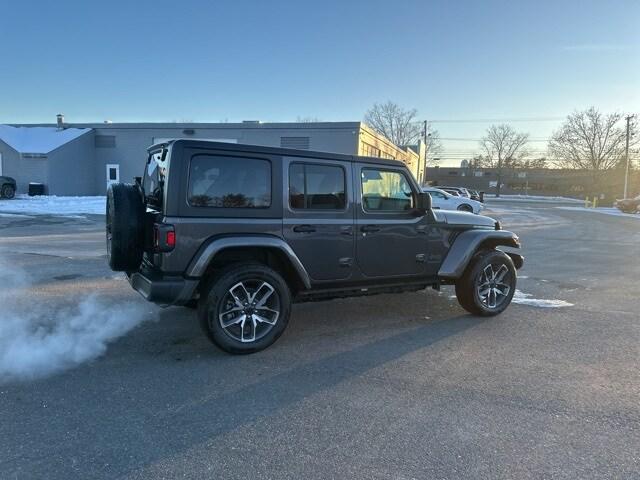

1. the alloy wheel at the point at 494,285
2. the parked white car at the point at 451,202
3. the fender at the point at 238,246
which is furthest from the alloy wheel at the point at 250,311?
the parked white car at the point at 451,202

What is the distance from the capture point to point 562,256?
1168cm

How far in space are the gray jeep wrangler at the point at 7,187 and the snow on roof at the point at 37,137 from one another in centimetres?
266

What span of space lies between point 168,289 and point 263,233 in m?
0.99

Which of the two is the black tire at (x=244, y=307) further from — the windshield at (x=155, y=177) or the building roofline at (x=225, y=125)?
the building roofline at (x=225, y=125)

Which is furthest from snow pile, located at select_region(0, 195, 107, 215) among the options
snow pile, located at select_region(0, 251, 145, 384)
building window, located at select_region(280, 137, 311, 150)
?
snow pile, located at select_region(0, 251, 145, 384)

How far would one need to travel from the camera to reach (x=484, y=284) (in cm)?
584

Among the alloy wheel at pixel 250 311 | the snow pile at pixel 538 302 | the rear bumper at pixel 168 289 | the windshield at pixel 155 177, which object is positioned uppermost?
the windshield at pixel 155 177

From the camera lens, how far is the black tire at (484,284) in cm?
572

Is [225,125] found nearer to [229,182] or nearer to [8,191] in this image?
[8,191]

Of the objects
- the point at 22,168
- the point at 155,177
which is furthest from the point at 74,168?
the point at 155,177

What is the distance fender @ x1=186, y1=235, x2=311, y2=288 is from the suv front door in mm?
729

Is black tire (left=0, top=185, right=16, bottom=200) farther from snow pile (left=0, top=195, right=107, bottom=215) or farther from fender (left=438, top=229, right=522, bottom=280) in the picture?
fender (left=438, top=229, right=522, bottom=280)

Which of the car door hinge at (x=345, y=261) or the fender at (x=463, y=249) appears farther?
the fender at (x=463, y=249)

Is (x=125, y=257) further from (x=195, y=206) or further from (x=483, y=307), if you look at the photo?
(x=483, y=307)
